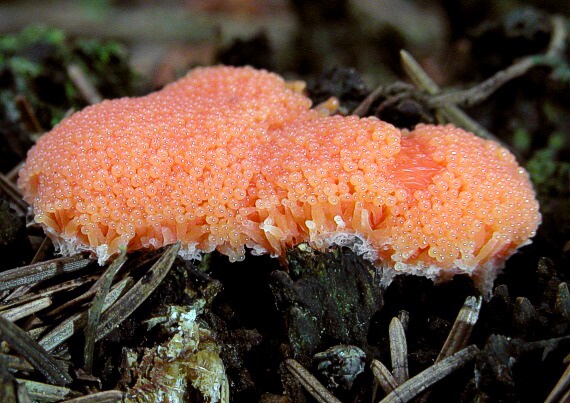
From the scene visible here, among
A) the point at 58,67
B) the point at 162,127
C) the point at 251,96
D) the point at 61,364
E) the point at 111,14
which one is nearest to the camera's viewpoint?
the point at 61,364

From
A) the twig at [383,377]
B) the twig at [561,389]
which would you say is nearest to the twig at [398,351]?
the twig at [383,377]

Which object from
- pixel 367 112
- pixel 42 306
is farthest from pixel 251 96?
pixel 42 306

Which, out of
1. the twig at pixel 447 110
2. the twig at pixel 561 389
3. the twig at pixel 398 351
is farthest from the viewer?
the twig at pixel 447 110

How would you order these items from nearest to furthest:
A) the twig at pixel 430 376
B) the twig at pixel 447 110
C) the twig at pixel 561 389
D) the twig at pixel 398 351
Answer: the twig at pixel 561 389, the twig at pixel 430 376, the twig at pixel 398 351, the twig at pixel 447 110

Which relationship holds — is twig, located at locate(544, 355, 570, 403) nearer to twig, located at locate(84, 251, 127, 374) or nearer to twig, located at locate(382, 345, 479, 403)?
twig, located at locate(382, 345, 479, 403)

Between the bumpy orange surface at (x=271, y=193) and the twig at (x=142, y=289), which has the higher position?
the bumpy orange surface at (x=271, y=193)

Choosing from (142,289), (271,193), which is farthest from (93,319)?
(271,193)

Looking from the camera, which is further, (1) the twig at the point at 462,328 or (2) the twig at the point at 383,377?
(1) the twig at the point at 462,328

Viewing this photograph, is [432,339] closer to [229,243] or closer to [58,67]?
[229,243]

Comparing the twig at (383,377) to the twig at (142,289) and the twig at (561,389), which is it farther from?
the twig at (142,289)
